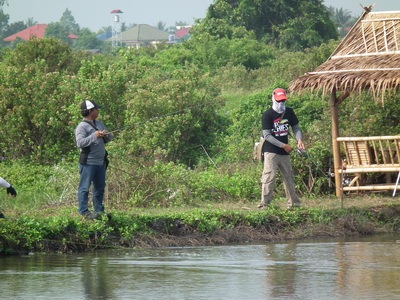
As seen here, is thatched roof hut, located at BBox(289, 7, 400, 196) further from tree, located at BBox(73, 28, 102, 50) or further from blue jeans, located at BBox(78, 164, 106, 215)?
tree, located at BBox(73, 28, 102, 50)

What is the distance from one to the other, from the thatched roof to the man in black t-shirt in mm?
2137

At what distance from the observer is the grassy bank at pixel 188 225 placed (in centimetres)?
1260

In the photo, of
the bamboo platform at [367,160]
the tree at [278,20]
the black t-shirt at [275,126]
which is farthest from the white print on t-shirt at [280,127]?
the tree at [278,20]

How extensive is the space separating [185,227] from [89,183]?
4.88 ft

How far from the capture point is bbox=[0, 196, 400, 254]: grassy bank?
12.6 metres

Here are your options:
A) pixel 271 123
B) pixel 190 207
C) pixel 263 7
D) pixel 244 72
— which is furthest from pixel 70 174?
pixel 263 7

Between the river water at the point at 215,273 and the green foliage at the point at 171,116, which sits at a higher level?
the green foliage at the point at 171,116

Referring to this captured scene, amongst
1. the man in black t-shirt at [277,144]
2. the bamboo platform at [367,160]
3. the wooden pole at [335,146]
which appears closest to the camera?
the man in black t-shirt at [277,144]

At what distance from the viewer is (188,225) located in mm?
13906

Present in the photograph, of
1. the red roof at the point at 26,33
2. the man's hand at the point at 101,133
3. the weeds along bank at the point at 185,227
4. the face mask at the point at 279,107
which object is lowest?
the weeds along bank at the point at 185,227

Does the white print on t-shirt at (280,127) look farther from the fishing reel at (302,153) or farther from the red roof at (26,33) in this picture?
the red roof at (26,33)

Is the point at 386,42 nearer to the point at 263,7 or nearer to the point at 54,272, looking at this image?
the point at 54,272

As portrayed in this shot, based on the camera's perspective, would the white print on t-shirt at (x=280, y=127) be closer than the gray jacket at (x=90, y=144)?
No

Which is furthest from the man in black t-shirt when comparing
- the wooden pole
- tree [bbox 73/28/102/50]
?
tree [bbox 73/28/102/50]
